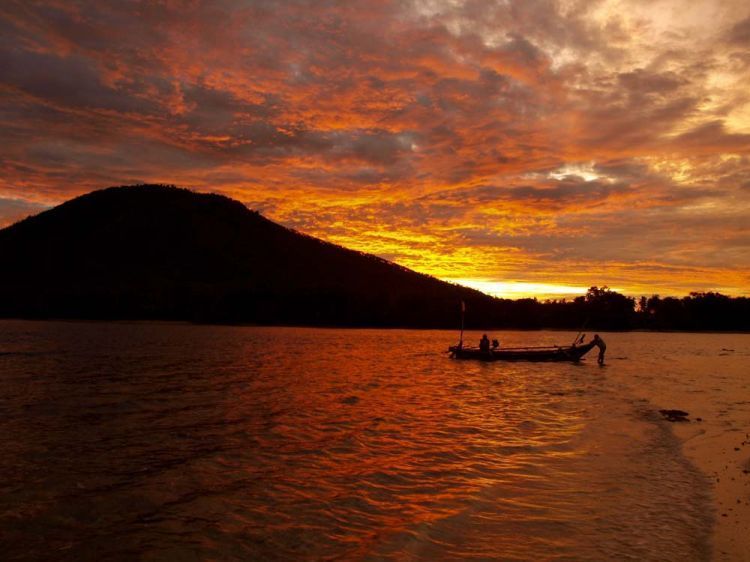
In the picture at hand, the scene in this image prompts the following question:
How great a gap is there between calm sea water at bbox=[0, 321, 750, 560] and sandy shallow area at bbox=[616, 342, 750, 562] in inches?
17.1

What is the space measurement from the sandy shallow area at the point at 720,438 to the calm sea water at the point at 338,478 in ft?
1.43

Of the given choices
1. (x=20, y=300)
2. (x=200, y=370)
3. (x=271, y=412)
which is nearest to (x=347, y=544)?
(x=271, y=412)

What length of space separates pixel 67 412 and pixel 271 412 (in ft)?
28.4

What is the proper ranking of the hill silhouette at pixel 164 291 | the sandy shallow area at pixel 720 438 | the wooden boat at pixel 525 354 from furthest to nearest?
the hill silhouette at pixel 164 291 < the wooden boat at pixel 525 354 < the sandy shallow area at pixel 720 438

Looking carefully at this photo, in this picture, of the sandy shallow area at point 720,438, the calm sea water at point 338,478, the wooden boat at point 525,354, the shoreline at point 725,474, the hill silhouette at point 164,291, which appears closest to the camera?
the shoreline at point 725,474

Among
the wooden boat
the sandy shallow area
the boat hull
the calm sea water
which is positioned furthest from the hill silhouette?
the calm sea water

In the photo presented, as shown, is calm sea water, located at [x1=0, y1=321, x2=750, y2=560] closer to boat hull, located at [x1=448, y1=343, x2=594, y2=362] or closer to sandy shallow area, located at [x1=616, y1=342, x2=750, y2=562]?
sandy shallow area, located at [x1=616, y1=342, x2=750, y2=562]

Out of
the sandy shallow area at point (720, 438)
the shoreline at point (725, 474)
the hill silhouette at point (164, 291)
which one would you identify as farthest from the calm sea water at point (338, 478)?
the hill silhouette at point (164, 291)

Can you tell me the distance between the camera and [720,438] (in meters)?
20.0

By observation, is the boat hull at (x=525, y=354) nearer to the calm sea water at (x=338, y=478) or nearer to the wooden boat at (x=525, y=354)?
the wooden boat at (x=525, y=354)

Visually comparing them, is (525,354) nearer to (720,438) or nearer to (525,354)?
(525,354)

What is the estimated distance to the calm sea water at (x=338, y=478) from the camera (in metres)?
10.4

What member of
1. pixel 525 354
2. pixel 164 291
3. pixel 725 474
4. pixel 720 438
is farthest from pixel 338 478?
pixel 164 291

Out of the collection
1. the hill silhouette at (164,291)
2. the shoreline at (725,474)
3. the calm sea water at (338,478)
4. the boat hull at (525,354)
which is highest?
the hill silhouette at (164,291)
